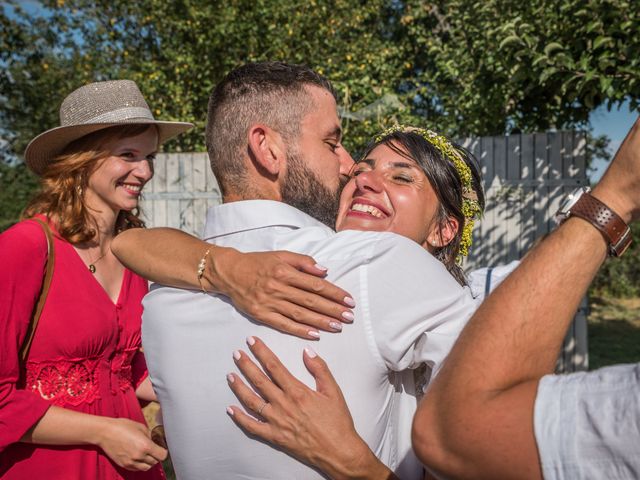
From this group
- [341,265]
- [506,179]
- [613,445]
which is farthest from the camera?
[506,179]

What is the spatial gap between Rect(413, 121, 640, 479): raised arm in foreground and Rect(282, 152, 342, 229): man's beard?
96 cm

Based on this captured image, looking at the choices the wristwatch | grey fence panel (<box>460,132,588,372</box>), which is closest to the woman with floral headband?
the wristwatch

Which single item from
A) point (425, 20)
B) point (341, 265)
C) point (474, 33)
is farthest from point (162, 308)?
point (425, 20)

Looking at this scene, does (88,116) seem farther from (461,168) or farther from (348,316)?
(348,316)

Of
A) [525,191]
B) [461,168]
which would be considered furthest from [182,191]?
[461,168]

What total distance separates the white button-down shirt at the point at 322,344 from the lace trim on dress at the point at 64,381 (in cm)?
75

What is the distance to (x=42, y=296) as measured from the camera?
222 centimetres

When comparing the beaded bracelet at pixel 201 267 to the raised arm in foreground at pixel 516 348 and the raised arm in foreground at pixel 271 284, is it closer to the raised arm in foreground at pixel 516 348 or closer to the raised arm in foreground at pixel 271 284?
the raised arm in foreground at pixel 271 284

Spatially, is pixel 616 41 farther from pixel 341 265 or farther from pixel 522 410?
pixel 522 410

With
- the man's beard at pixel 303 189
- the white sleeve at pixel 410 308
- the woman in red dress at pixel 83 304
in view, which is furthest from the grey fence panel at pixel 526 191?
the white sleeve at pixel 410 308

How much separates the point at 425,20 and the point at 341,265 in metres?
13.8

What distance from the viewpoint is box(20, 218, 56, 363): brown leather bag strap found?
218 cm

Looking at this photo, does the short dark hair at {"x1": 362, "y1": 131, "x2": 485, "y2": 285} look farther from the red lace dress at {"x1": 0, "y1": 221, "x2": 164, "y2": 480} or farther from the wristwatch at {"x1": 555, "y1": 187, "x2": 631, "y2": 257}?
the red lace dress at {"x1": 0, "y1": 221, "x2": 164, "y2": 480}

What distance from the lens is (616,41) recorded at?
5.39 m
